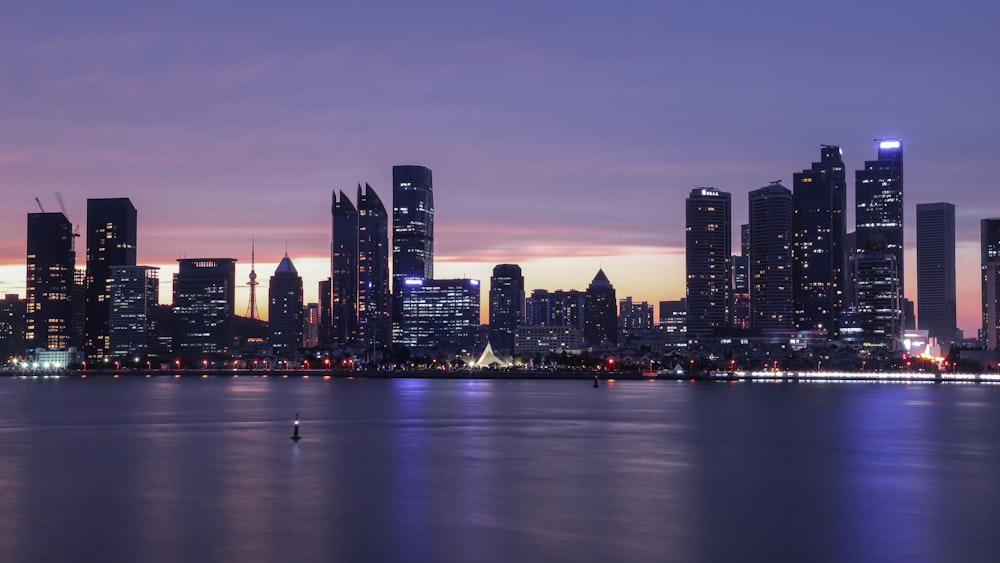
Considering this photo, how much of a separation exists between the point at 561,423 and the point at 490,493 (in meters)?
44.8

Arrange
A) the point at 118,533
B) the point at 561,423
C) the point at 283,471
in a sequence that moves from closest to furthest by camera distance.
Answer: the point at 118,533
the point at 283,471
the point at 561,423

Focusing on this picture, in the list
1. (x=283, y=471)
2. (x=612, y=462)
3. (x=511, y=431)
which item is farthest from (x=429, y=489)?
(x=511, y=431)

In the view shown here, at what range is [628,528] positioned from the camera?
118 feet

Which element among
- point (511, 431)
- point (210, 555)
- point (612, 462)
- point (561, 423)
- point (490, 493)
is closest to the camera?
point (210, 555)

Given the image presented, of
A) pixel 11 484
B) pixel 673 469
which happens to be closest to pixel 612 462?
pixel 673 469

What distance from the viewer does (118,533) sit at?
115 feet

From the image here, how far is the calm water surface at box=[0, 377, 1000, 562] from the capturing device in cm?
3300

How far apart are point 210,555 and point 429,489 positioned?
15.8m

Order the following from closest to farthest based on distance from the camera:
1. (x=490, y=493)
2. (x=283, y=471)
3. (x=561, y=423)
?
(x=490, y=493)
(x=283, y=471)
(x=561, y=423)

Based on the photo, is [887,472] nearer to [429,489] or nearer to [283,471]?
[429,489]

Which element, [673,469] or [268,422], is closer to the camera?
[673,469]

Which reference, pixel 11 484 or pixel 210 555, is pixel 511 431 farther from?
pixel 210 555

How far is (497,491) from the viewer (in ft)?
151

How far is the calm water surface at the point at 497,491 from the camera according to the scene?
3300 centimetres
